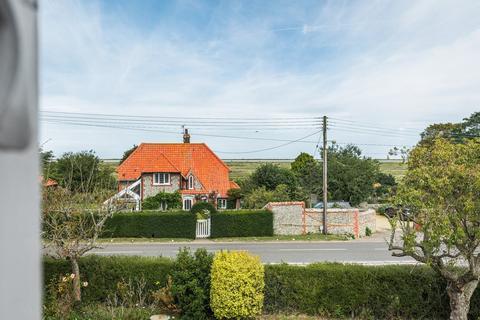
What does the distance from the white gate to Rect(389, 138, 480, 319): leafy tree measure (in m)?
13.3

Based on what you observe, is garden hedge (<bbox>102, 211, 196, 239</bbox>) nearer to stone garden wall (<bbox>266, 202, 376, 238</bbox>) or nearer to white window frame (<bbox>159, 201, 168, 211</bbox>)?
stone garden wall (<bbox>266, 202, 376, 238</bbox>)

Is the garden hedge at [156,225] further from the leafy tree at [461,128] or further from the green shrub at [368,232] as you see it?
the leafy tree at [461,128]

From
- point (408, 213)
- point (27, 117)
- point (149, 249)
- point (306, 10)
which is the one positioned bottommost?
point (149, 249)

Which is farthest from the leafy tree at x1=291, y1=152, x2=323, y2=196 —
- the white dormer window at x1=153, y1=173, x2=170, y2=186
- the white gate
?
the white gate

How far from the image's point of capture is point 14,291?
503 mm

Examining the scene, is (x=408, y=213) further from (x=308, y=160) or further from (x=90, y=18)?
(x=308, y=160)

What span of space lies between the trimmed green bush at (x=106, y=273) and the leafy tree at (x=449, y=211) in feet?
16.7

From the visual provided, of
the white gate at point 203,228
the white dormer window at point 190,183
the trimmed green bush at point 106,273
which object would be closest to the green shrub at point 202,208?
the white gate at point 203,228

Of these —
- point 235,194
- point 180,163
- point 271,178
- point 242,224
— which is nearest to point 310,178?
point 271,178

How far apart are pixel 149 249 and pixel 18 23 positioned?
661 inches

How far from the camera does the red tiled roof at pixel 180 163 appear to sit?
2730cm

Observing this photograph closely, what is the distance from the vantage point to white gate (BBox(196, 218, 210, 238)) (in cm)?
1914

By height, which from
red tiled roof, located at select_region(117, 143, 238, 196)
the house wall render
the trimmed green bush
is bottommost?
the trimmed green bush

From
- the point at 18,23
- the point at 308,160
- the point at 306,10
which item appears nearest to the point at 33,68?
the point at 18,23
